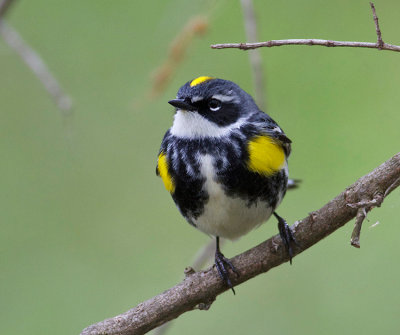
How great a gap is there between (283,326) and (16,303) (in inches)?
96.1

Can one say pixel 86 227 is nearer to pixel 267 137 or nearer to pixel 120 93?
pixel 120 93

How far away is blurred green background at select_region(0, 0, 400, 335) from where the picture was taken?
5309mm

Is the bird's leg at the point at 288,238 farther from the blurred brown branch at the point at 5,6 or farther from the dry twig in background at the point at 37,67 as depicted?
the blurred brown branch at the point at 5,6

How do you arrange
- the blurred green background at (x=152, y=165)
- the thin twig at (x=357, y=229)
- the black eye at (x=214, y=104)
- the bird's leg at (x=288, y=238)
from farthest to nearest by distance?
the blurred green background at (x=152, y=165), the black eye at (x=214, y=104), the bird's leg at (x=288, y=238), the thin twig at (x=357, y=229)

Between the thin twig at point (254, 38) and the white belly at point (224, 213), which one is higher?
the thin twig at point (254, 38)

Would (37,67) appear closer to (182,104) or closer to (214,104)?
(182,104)

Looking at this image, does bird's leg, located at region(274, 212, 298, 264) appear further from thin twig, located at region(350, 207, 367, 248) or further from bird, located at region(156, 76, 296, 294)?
thin twig, located at region(350, 207, 367, 248)

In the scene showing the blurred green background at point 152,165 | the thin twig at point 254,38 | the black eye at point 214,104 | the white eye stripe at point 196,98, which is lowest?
the blurred green background at point 152,165

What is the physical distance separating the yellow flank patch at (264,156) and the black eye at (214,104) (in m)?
0.32

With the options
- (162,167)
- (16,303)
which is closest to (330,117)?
(162,167)

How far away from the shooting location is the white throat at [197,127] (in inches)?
159

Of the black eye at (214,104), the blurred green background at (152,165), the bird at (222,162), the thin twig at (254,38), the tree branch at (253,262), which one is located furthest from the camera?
the blurred green background at (152,165)

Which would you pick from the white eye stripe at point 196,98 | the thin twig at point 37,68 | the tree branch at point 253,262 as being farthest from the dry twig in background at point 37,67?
the tree branch at point 253,262

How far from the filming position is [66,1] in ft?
20.1
